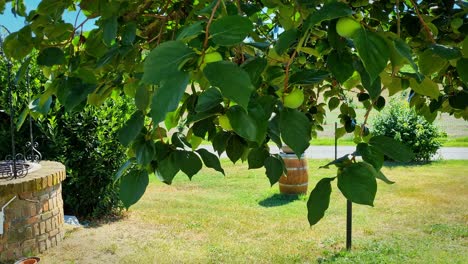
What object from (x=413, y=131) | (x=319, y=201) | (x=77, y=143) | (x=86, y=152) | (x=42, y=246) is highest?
(x=319, y=201)

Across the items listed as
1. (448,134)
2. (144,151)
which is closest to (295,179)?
(144,151)

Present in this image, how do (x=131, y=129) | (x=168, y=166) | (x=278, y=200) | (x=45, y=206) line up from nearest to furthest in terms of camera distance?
(x=131, y=129)
(x=168, y=166)
(x=45, y=206)
(x=278, y=200)

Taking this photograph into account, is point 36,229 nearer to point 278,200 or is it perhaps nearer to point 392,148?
point 278,200

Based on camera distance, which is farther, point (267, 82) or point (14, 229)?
point (14, 229)

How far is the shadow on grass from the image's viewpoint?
21.7 ft

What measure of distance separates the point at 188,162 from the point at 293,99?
295 mm

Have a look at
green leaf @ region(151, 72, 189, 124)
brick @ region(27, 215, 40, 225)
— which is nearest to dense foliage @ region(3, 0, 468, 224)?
green leaf @ region(151, 72, 189, 124)

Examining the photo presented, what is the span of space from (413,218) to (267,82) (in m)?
5.63

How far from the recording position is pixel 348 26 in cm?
54

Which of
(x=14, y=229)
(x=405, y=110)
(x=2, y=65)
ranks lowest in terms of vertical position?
(x=14, y=229)

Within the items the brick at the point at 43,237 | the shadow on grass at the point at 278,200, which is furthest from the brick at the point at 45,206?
the shadow on grass at the point at 278,200

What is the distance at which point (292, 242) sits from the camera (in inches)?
195

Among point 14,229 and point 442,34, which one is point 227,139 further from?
point 14,229

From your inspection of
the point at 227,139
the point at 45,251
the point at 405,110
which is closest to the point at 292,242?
the point at 45,251
